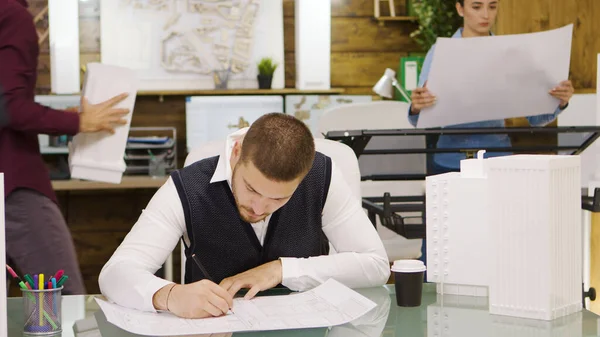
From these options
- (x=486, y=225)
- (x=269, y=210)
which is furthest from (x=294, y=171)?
(x=486, y=225)

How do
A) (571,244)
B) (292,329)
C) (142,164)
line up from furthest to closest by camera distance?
(142,164), (571,244), (292,329)

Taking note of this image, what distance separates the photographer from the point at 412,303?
1619mm

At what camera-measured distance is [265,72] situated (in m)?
5.20

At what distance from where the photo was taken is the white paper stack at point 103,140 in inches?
96.3

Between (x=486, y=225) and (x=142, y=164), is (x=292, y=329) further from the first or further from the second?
(x=142, y=164)

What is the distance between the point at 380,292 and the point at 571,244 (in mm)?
404

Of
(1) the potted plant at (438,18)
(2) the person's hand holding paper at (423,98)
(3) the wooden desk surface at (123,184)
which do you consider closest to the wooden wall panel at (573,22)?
(2) the person's hand holding paper at (423,98)

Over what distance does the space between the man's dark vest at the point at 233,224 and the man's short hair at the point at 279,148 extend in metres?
0.21

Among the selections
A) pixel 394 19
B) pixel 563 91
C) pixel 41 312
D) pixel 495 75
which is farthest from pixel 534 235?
pixel 394 19


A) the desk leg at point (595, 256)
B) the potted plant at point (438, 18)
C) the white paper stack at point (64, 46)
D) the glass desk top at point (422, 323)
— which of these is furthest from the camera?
the white paper stack at point (64, 46)

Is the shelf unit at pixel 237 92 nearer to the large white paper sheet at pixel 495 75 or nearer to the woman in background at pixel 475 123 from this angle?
the woman in background at pixel 475 123

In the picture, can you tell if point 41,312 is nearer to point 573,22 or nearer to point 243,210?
point 243,210

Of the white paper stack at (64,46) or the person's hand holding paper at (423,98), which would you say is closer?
the person's hand holding paper at (423,98)

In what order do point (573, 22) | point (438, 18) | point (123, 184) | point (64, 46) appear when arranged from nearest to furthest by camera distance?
1. point (573, 22)
2. point (123, 184)
3. point (438, 18)
4. point (64, 46)
